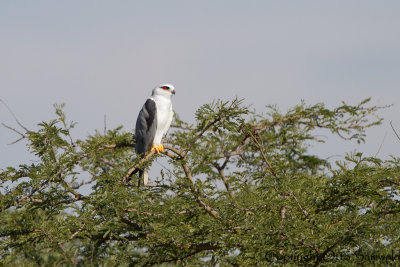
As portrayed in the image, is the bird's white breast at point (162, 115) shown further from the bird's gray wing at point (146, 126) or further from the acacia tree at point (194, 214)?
the acacia tree at point (194, 214)

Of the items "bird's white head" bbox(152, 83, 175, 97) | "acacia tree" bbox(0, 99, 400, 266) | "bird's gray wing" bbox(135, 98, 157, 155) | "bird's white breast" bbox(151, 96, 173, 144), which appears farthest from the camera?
"bird's white head" bbox(152, 83, 175, 97)

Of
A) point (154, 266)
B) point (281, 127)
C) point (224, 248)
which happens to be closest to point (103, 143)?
point (154, 266)

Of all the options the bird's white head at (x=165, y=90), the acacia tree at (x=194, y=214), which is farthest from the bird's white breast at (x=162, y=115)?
the acacia tree at (x=194, y=214)

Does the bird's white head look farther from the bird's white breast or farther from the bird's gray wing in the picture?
the bird's gray wing

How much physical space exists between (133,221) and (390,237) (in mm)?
2778

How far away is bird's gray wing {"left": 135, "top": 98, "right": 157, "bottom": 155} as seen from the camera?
8.25 metres

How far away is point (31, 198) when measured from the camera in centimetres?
607

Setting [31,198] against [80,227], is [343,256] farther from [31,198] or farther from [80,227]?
[31,198]

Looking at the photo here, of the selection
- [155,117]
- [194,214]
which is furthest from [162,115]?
[194,214]

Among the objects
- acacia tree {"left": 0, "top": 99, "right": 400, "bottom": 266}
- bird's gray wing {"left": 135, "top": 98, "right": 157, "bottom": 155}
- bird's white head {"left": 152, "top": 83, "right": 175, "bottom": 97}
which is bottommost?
acacia tree {"left": 0, "top": 99, "right": 400, "bottom": 266}

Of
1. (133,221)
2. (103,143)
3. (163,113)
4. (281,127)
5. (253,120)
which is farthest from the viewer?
(281,127)

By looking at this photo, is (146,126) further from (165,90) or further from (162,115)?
(165,90)

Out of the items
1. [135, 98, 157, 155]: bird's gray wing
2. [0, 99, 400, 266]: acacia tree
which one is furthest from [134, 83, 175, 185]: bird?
[0, 99, 400, 266]: acacia tree

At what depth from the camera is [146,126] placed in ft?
29.3
